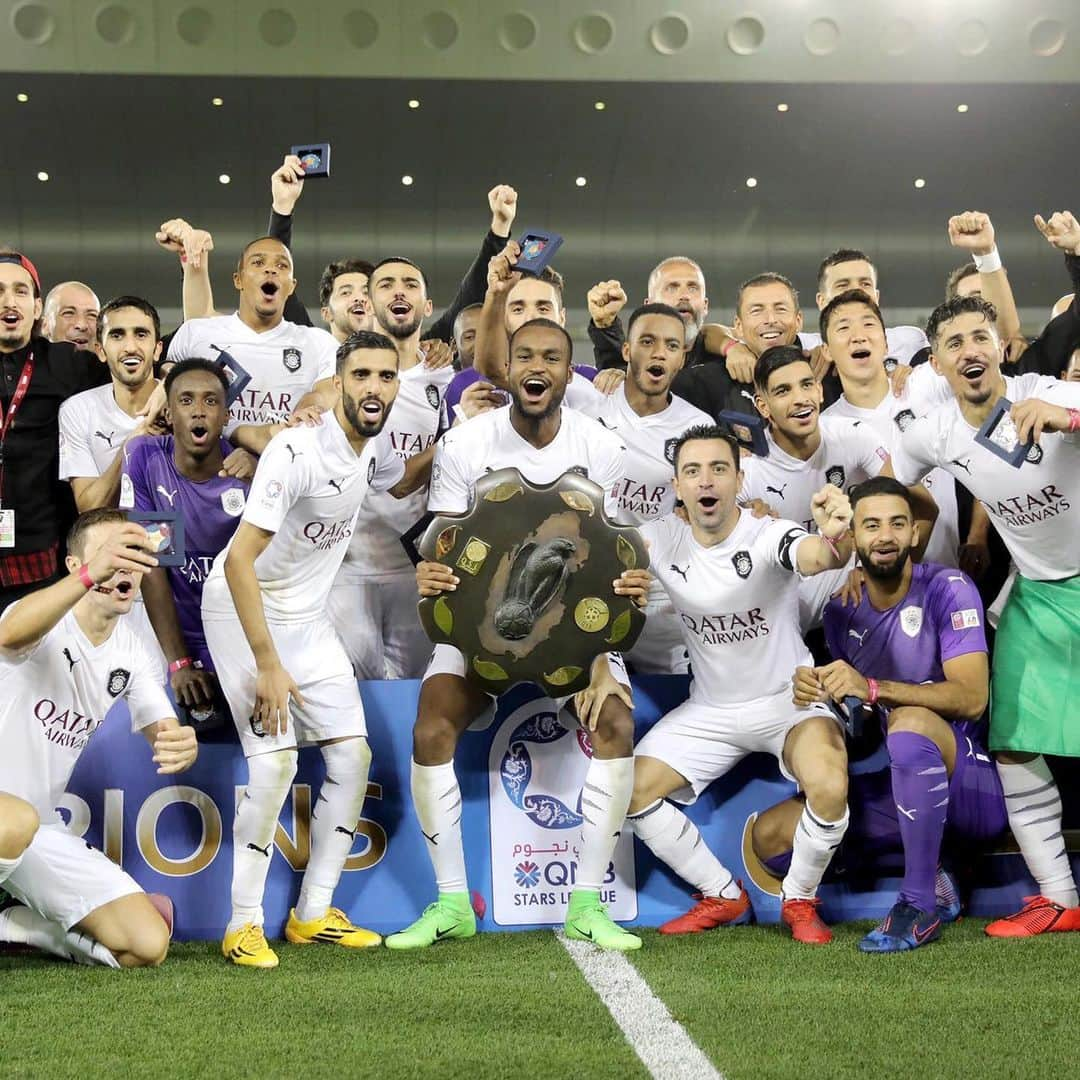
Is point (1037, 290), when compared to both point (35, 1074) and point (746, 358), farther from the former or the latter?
point (35, 1074)

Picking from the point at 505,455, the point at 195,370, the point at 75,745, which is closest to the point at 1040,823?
the point at 505,455

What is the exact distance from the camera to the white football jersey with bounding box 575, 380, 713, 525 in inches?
211

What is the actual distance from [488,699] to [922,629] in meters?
1.49

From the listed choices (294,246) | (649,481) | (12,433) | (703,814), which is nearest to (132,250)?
(294,246)

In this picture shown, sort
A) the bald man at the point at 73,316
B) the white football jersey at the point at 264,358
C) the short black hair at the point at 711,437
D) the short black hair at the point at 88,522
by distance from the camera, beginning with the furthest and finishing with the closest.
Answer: the bald man at the point at 73,316
the white football jersey at the point at 264,358
the short black hair at the point at 711,437
the short black hair at the point at 88,522

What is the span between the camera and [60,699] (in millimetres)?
4047

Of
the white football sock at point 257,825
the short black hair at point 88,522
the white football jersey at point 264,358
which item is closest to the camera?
the short black hair at point 88,522

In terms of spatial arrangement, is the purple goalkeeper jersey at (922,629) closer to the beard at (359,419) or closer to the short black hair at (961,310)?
the short black hair at (961,310)

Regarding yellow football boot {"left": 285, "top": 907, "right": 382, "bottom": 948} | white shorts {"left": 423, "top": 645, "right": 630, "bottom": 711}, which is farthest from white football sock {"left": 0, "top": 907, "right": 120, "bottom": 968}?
white shorts {"left": 423, "top": 645, "right": 630, "bottom": 711}

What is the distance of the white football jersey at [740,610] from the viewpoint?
4.58 meters

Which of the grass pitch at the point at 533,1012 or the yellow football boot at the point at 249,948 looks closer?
the grass pitch at the point at 533,1012

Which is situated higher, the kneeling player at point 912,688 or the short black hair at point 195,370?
the short black hair at point 195,370

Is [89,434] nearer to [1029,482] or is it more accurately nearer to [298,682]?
[298,682]

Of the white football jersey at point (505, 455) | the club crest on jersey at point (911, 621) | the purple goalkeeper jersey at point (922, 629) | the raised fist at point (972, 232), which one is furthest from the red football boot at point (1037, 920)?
the raised fist at point (972, 232)
